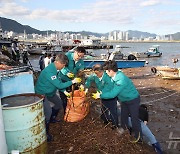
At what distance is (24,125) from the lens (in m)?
3.44

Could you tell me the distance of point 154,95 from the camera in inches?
429

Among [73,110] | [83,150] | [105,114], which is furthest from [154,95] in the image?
[83,150]

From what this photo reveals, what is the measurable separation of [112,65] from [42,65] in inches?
440

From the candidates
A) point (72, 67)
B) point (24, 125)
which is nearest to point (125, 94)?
point (72, 67)

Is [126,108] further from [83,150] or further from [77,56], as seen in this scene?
[77,56]

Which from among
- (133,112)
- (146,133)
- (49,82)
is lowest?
(146,133)

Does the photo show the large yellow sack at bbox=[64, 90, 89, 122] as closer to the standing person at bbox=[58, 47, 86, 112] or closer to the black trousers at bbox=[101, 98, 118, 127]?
the black trousers at bbox=[101, 98, 118, 127]

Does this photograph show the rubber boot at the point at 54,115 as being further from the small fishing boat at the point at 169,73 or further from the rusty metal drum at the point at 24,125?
the small fishing boat at the point at 169,73

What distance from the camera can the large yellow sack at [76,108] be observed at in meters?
5.03

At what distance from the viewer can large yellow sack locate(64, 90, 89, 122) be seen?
5.03 meters

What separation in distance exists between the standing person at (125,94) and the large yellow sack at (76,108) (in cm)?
49

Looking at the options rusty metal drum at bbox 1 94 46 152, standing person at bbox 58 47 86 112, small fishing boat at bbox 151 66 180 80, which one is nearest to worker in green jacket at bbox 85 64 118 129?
standing person at bbox 58 47 86 112

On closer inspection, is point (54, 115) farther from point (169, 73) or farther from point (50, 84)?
point (169, 73)

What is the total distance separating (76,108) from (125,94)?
3.40ft
